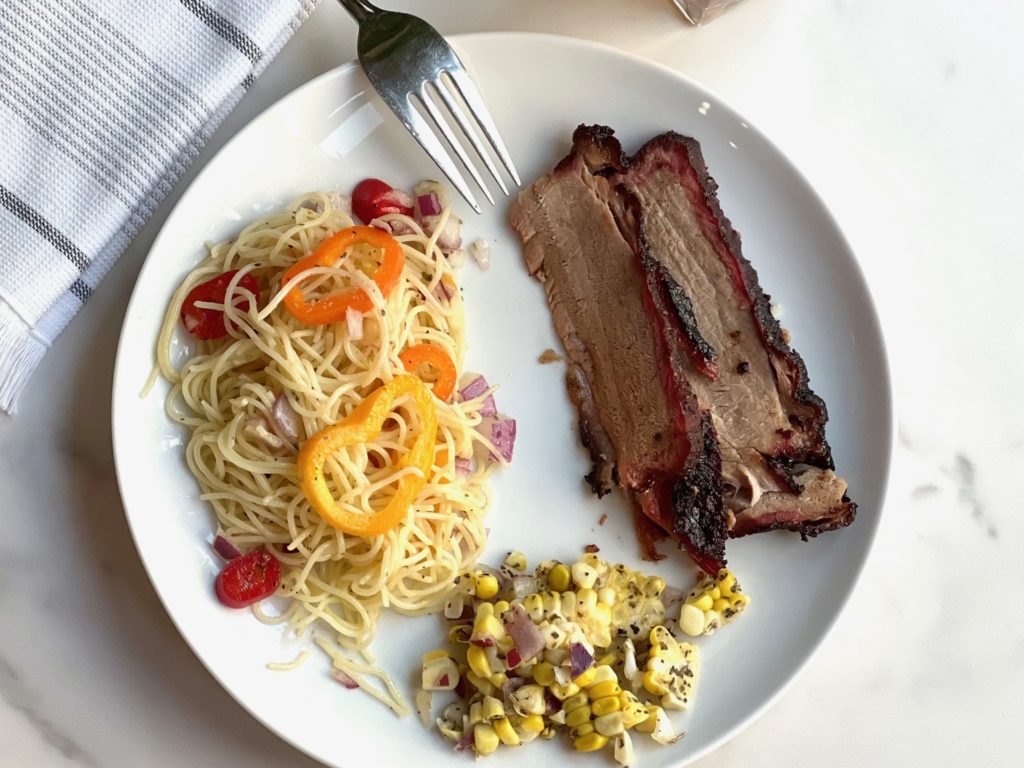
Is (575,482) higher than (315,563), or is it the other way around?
(315,563)

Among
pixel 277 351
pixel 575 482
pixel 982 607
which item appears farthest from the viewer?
pixel 982 607

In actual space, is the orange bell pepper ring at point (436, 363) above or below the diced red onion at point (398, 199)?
below

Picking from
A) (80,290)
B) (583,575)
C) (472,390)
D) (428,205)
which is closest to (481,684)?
(583,575)

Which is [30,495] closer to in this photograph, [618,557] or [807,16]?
[618,557]

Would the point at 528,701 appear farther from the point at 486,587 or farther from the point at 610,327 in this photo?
the point at 610,327

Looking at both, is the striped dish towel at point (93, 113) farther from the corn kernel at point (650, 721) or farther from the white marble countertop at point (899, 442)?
the corn kernel at point (650, 721)

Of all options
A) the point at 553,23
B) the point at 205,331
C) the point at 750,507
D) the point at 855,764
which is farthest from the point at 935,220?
the point at 205,331

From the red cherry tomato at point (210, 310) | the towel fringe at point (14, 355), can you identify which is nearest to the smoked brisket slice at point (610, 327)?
the red cherry tomato at point (210, 310)
